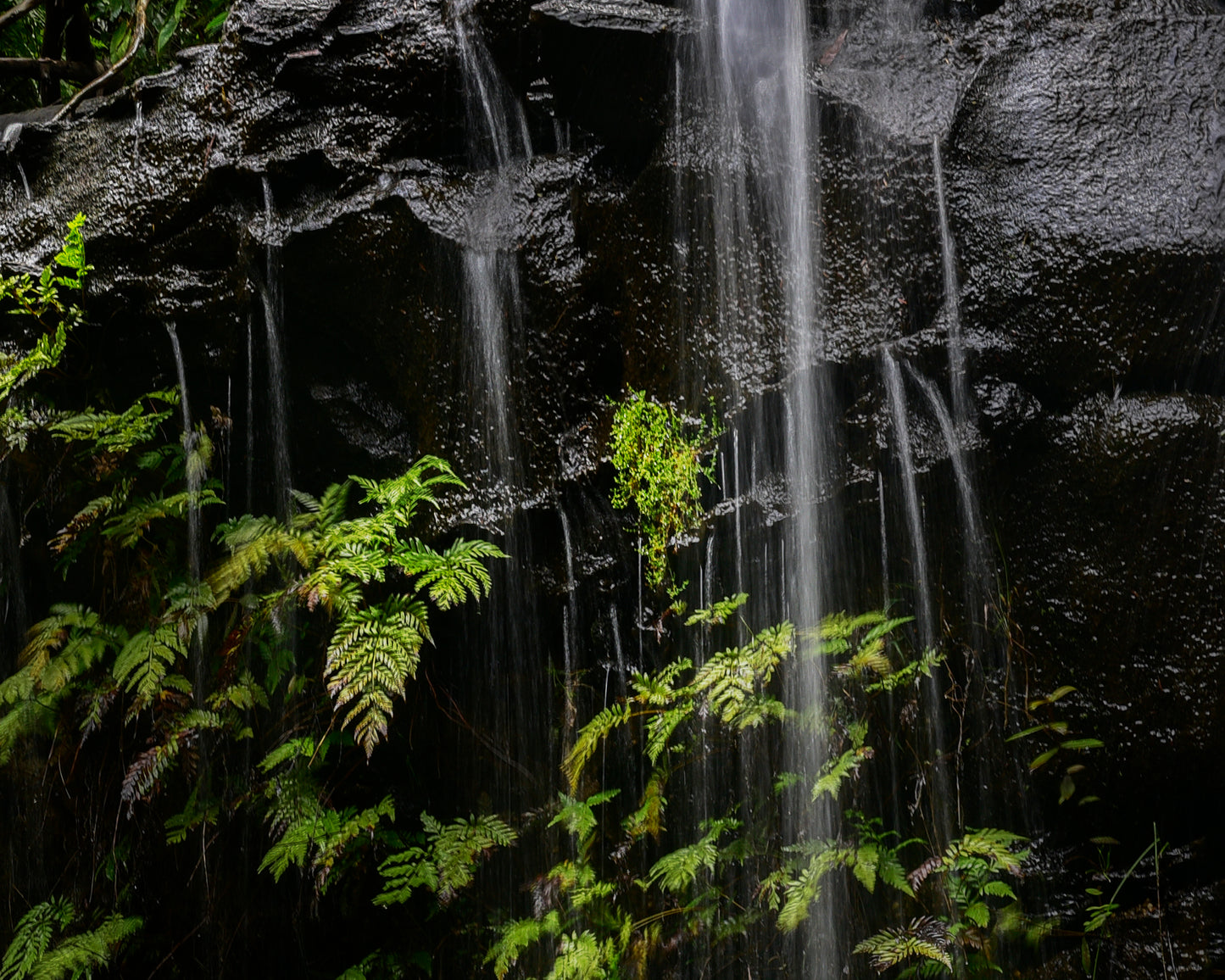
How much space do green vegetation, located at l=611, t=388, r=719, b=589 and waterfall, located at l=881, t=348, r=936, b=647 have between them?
72 centimetres

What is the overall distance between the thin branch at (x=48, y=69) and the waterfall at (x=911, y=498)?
5254 millimetres

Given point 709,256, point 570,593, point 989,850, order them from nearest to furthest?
point 989,850 < point 709,256 < point 570,593

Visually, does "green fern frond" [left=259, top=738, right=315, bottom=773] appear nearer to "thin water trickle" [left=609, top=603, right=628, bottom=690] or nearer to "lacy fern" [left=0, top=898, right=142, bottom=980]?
"lacy fern" [left=0, top=898, right=142, bottom=980]

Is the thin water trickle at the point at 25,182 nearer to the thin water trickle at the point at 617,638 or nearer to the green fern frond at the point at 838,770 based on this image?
the thin water trickle at the point at 617,638

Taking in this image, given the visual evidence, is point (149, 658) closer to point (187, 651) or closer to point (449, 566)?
point (187, 651)

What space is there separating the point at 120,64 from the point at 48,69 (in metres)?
1.05

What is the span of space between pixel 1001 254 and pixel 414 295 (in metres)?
2.47

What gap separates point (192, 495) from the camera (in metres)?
3.90

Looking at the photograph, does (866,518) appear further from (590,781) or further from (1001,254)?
(590,781)

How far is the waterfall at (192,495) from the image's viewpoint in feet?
12.4

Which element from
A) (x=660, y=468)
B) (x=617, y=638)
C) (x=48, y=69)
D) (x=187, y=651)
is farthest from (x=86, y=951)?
(x=48, y=69)

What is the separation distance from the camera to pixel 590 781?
359 centimetres

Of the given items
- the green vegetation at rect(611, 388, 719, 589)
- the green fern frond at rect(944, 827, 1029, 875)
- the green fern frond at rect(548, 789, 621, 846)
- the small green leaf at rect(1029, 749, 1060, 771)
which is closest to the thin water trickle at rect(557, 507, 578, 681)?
the green vegetation at rect(611, 388, 719, 589)

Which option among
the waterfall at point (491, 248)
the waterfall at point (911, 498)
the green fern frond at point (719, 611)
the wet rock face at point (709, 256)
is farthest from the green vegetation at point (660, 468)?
the waterfall at point (911, 498)
